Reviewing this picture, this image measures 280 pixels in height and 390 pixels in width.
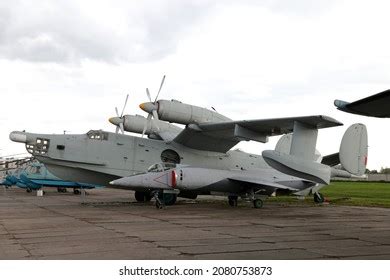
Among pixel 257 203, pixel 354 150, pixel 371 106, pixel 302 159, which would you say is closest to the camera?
pixel 371 106

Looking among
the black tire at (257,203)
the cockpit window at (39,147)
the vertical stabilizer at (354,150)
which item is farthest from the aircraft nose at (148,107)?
the vertical stabilizer at (354,150)

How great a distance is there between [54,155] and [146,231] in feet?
38.1

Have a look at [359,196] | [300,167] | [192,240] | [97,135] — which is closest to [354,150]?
[300,167]

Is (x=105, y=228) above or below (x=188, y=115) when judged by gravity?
below

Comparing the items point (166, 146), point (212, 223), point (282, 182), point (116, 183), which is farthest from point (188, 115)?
point (212, 223)

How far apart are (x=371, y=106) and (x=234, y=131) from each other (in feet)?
44.2

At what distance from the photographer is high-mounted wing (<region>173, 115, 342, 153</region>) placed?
17047mm

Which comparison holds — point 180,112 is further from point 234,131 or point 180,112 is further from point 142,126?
point 142,126

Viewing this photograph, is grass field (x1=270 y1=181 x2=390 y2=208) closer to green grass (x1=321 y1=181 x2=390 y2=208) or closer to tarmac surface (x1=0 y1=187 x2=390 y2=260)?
green grass (x1=321 y1=181 x2=390 y2=208)

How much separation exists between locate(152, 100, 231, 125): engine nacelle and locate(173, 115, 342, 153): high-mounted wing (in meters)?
0.35

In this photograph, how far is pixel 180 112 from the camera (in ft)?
68.6

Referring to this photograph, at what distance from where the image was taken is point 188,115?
21.0 m

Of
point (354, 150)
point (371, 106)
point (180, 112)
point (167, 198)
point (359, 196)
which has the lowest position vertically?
point (167, 198)

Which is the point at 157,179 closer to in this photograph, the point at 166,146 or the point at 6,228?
the point at 166,146
